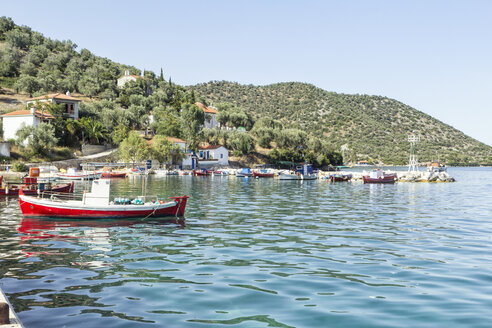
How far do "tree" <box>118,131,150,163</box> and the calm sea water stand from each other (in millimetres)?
66615

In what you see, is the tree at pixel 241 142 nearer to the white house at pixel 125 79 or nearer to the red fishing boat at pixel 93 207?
the white house at pixel 125 79

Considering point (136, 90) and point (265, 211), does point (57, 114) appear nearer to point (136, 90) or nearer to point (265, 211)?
point (136, 90)

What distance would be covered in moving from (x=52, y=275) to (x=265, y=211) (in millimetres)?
22571

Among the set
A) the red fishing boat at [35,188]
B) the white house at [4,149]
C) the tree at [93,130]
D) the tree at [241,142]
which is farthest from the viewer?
the tree at [241,142]

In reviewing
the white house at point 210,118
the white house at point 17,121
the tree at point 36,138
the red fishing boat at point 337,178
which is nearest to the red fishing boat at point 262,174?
the red fishing boat at point 337,178

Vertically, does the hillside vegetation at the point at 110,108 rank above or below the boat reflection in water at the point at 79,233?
above

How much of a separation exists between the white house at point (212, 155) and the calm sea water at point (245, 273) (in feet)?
298

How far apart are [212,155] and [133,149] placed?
31111mm

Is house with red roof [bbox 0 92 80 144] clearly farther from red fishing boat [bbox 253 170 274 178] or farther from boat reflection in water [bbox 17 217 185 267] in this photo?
boat reflection in water [bbox 17 217 185 267]

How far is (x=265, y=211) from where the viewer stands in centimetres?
3569

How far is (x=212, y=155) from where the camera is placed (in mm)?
121938

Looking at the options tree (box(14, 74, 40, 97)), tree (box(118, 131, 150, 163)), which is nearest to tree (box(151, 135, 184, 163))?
tree (box(118, 131, 150, 163))

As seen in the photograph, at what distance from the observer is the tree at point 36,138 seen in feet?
267

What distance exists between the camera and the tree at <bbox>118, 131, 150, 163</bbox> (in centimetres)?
9511
